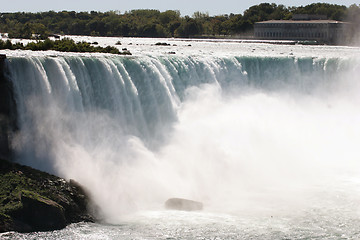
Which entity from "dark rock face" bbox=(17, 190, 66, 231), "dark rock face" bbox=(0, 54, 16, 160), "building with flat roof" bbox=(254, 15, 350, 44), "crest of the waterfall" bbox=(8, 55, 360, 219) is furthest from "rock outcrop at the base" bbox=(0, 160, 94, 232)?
"building with flat roof" bbox=(254, 15, 350, 44)

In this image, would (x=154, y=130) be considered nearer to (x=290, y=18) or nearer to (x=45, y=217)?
(x=45, y=217)

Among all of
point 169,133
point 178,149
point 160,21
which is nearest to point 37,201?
point 178,149

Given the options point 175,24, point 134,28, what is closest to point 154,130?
point 134,28

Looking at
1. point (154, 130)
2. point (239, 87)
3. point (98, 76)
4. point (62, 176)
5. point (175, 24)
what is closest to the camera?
point (62, 176)

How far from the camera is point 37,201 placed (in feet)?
58.2

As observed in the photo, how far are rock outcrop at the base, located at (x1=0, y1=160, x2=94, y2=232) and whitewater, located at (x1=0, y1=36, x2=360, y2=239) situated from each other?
1.64 feet

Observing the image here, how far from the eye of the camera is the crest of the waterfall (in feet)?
70.1

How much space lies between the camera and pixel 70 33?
109m

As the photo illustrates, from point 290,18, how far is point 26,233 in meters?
112

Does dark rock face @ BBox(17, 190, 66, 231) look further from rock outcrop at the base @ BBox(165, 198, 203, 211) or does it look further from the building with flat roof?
the building with flat roof

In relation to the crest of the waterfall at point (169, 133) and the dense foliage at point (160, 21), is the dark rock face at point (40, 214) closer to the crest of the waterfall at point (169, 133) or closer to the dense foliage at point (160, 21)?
the crest of the waterfall at point (169, 133)

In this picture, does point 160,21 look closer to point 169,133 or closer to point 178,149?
point 169,133

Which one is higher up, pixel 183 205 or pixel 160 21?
pixel 160 21

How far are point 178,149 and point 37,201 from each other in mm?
8882
